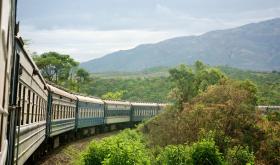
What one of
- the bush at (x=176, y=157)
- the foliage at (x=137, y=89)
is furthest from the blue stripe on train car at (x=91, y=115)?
the foliage at (x=137, y=89)

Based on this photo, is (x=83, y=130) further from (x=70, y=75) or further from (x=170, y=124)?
(x=70, y=75)

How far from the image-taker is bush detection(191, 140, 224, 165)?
1702 cm

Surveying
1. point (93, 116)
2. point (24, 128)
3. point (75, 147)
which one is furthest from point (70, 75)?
point (24, 128)

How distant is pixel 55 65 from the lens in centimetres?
7138

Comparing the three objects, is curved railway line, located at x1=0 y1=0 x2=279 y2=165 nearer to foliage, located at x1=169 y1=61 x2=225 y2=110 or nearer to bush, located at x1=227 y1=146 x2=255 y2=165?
foliage, located at x1=169 y1=61 x2=225 y2=110

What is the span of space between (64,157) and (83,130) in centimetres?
1371

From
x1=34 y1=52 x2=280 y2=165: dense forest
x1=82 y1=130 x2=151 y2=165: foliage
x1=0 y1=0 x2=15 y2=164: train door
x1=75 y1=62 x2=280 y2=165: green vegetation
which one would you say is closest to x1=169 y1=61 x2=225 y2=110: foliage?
x1=34 y1=52 x2=280 y2=165: dense forest

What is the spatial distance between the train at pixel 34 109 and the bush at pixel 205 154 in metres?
5.30

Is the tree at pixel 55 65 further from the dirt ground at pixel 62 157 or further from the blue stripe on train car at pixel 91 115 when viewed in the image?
the dirt ground at pixel 62 157

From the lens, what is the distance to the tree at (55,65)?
69625 millimetres

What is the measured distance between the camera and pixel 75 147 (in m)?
26.2

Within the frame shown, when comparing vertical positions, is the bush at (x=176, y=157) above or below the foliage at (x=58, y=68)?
below

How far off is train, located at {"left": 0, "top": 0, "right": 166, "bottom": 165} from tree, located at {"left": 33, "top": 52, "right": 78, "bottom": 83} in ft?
74.3

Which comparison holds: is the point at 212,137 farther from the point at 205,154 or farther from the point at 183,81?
the point at 183,81
